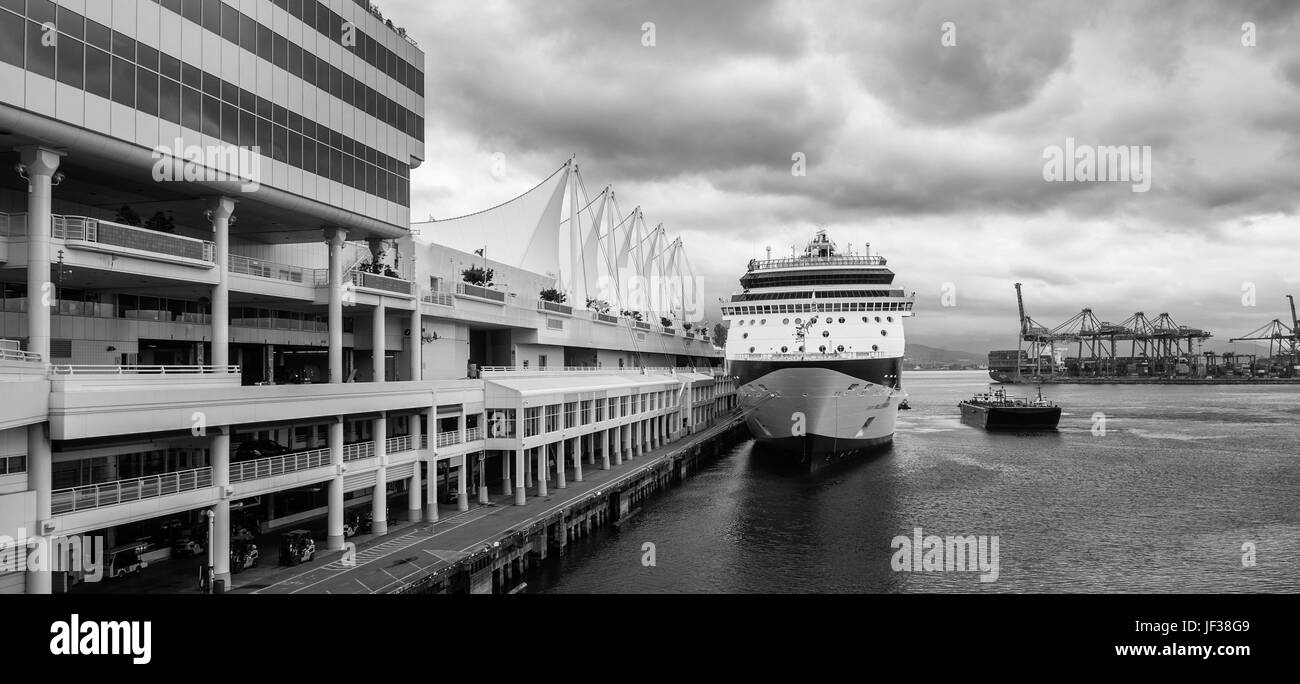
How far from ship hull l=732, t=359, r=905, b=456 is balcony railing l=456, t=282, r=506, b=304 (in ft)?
68.6

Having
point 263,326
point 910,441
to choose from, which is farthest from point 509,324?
point 910,441

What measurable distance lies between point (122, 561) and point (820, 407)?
41.4 m

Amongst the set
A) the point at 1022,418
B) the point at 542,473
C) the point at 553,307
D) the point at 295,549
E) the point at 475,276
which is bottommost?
the point at 1022,418

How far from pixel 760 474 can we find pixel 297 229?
3472cm

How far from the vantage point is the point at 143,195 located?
2486 centimetres

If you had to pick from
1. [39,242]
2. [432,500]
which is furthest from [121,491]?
[432,500]

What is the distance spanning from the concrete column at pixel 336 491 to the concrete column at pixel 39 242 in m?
9.19

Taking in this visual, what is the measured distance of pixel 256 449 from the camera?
90.2 ft

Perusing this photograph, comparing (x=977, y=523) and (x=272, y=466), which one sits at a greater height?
(x=272, y=466)

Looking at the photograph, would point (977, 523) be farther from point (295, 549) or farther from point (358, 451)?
point (295, 549)

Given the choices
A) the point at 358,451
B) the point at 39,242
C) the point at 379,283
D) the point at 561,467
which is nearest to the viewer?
the point at 39,242

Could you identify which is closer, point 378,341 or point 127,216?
point 127,216

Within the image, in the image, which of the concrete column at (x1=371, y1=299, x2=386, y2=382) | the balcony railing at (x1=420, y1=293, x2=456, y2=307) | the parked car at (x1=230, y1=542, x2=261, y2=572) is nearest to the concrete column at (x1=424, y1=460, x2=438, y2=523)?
the concrete column at (x1=371, y1=299, x2=386, y2=382)
